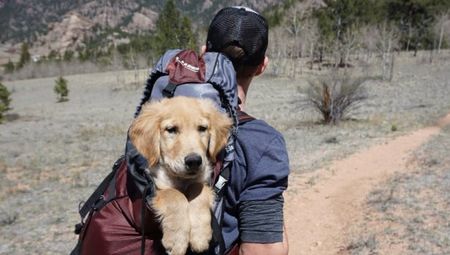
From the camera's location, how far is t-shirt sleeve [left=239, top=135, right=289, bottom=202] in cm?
202

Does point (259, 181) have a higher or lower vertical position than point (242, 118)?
lower

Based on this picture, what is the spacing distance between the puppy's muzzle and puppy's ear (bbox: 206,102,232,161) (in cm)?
14

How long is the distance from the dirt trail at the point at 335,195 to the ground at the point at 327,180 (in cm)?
2

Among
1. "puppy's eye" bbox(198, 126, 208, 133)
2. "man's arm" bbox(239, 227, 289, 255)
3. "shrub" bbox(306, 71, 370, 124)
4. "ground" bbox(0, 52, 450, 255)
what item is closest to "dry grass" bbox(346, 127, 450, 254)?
"ground" bbox(0, 52, 450, 255)

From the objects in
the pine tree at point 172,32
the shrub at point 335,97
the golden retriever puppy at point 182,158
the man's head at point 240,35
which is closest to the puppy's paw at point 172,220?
the golden retriever puppy at point 182,158

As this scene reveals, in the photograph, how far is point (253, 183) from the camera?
80.4 inches

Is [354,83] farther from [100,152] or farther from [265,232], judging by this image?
[265,232]

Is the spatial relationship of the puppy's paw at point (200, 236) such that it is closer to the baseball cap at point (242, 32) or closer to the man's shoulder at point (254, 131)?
the man's shoulder at point (254, 131)

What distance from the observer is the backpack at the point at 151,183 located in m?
1.92

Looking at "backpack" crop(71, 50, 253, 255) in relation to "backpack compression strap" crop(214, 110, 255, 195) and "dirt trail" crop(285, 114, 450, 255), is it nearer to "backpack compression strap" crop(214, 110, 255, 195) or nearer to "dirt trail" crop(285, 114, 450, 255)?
"backpack compression strap" crop(214, 110, 255, 195)

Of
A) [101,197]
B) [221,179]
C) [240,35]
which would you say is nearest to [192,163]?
[221,179]

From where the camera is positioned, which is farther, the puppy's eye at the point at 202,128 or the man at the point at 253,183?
the puppy's eye at the point at 202,128

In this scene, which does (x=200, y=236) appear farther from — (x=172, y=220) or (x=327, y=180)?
(x=327, y=180)

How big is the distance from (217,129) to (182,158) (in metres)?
0.22
